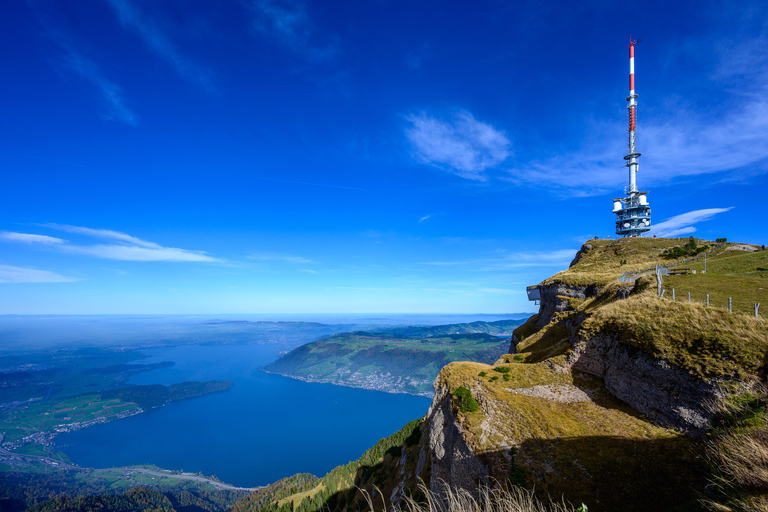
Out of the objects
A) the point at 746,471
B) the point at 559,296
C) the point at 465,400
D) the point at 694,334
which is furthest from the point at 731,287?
the point at 746,471

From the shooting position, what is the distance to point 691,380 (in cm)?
1614

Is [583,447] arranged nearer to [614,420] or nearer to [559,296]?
[614,420]

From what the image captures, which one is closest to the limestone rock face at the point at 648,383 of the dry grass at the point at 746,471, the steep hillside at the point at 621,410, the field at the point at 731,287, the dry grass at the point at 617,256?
the steep hillside at the point at 621,410

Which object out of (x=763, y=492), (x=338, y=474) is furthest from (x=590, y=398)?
(x=338, y=474)

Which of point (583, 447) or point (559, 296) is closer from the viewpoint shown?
point (583, 447)

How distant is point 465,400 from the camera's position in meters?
22.6

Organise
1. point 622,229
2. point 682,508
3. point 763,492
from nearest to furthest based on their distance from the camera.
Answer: point 763,492 < point 682,508 < point 622,229

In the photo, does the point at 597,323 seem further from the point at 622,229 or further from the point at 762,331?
the point at 622,229

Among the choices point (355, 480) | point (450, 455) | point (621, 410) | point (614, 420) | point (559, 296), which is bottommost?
point (355, 480)

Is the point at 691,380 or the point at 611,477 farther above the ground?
the point at 691,380

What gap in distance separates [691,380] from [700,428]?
2261 millimetres

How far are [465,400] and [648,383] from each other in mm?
11112

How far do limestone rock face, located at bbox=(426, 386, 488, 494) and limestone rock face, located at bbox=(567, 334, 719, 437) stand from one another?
1011 centimetres

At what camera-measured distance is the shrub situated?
21.9 m
